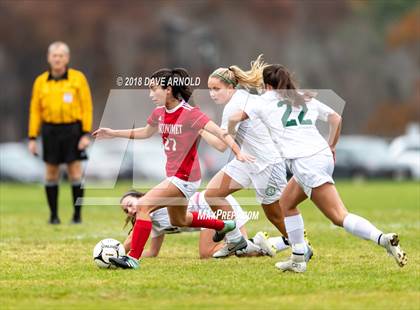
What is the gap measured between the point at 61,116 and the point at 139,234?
6.03m

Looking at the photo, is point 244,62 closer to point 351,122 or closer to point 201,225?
point 351,122

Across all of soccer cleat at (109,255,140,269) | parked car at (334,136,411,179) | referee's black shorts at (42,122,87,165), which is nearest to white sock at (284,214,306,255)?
soccer cleat at (109,255,140,269)

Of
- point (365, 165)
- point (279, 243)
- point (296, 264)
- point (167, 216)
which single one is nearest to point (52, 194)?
point (167, 216)

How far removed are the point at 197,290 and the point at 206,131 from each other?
1.97m

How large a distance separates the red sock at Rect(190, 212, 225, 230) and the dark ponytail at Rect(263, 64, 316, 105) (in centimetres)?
158

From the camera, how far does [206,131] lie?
32.0 feet

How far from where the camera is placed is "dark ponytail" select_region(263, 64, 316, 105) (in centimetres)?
932

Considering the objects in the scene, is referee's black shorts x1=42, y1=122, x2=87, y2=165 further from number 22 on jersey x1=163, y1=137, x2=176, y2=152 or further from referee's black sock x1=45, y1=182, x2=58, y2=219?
number 22 on jersey x1=163, y1=137, x2=176, y2=152

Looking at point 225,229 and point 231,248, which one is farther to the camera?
point 231,248

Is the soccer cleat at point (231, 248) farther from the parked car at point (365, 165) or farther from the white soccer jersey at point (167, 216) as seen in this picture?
the parked car at point (365, 165)

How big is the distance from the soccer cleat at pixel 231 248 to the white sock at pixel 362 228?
1749 mm

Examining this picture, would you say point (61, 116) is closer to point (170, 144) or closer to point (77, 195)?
point (77, 195)

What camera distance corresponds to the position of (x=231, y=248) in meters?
10.7

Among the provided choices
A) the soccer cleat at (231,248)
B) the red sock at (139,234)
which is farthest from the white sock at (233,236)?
the red sock at (139,234)
